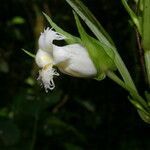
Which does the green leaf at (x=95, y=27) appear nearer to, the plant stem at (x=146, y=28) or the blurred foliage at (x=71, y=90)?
the plant stem at (x=146, y=28)

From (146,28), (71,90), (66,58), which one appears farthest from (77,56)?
(71,90)

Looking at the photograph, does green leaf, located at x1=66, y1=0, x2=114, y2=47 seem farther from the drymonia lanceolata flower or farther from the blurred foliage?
the blurred foliage

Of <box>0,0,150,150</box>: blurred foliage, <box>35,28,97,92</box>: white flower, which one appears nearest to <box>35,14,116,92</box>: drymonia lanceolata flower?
<box>35,28,97,92</box>: white flower

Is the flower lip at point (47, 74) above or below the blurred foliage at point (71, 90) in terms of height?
above

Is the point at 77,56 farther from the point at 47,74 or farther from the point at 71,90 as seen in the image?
the point at 71,90

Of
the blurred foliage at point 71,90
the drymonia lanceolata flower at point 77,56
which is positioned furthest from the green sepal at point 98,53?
the blurred foliage at point 71,90

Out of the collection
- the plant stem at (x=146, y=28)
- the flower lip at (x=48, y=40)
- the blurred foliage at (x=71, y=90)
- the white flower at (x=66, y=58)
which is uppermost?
the flower lip at (x=48, y=40)
